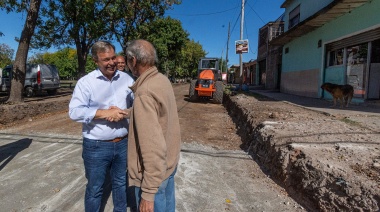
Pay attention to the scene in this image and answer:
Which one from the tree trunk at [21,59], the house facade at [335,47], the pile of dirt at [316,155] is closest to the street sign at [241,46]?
the house facade at [335,47]

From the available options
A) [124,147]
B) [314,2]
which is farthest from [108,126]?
[314,2]

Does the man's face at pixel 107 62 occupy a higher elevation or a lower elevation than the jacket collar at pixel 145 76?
higher

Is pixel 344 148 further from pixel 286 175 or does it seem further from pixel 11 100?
pixel 11 100

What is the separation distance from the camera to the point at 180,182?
3604 mm

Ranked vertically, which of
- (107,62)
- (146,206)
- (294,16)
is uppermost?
(294,16)

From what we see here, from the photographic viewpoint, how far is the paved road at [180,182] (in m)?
3.00

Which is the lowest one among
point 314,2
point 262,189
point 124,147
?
point 262,189

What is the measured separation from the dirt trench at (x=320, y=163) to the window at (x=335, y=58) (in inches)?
255

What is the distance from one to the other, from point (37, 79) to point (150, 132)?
15.2 meters

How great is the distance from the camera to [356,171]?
2783mm

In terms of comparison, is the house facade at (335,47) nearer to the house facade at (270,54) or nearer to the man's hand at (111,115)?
the house facade at (270,54)

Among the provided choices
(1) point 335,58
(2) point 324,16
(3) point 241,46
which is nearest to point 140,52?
(2) point 324,16

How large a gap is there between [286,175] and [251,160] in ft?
3.79

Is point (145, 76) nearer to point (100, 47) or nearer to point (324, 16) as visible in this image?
point (100, 47)
